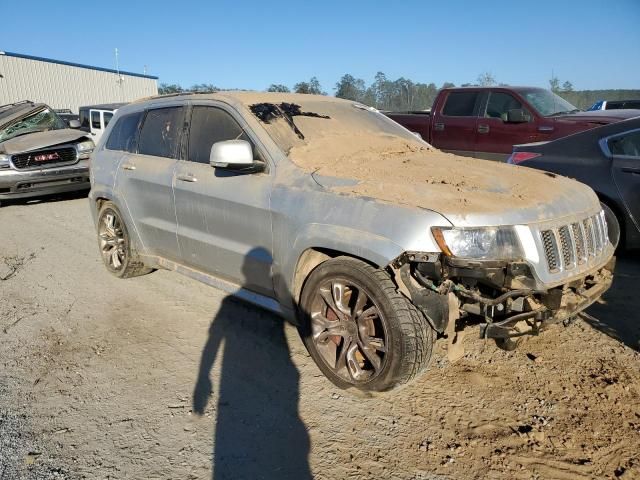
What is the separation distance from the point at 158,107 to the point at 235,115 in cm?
126

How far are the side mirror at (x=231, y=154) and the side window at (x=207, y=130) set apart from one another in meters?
0.37

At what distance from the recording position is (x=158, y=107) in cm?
467

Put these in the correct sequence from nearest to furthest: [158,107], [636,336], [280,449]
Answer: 1. [280,449]
2. [636,336]
3. [158,107]

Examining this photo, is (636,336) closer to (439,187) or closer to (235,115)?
(439,187)

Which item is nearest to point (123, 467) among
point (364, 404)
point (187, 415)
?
point (187, 415)

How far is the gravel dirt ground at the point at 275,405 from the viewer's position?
2537 millimetres

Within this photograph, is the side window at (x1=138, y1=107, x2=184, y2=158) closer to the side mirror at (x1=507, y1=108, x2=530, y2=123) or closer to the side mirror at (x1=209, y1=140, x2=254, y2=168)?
the side mirror at (x1=209, y1=140, x2=254, y2=168)

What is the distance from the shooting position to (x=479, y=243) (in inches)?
104

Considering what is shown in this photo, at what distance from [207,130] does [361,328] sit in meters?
2.13

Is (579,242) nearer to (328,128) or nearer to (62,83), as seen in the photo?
(328,128)

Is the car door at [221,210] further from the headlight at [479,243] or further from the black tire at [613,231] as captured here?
the black tire at [613,231]

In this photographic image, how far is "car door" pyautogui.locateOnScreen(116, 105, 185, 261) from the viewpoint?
434cm

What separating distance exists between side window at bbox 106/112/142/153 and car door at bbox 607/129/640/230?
4.80m

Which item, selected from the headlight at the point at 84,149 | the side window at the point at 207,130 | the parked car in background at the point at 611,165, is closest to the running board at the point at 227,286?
the side window at the point at 207,130
